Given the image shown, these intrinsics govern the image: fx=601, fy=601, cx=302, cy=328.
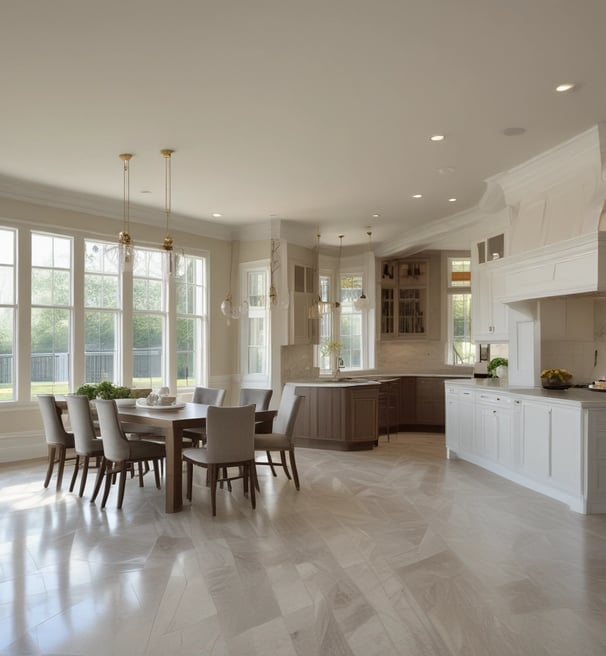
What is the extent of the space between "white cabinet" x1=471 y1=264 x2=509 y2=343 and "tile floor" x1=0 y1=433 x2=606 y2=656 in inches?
91.0

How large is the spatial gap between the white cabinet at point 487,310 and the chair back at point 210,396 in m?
3.38

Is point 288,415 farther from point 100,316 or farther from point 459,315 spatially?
point 459,315

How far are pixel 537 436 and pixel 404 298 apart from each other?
5.34 metres

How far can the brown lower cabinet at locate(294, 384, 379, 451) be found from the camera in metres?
7.89

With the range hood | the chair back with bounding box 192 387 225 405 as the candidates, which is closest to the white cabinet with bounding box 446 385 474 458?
the range hood

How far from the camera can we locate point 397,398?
965 cm

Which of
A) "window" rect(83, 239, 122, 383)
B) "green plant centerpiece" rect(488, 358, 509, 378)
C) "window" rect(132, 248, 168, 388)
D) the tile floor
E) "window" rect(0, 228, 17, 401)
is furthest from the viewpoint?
"window" rect(132, 248, 168, 388)

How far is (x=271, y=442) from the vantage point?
5652 mm

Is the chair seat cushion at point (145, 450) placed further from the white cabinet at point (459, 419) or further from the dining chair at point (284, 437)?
the white cabinet at point (459, 419)

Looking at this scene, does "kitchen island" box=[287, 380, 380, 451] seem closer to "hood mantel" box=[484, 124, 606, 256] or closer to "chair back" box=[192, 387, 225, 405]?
"chair back" box=[192, 387, 225, 405]

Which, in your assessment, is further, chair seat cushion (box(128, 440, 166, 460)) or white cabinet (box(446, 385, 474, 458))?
white cabinet (box(446, 385, 474, 458))

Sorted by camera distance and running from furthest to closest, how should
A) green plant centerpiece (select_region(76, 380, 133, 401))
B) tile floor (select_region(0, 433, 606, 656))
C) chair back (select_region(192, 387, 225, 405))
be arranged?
chair back (select_region(192, 387, 225, 405)), green plant centerpiece (select_region(76, 380, 133, 401)), tile floor (select_region(0, 433, 606, 656))

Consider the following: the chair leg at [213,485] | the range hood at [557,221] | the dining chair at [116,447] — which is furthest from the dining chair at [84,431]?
the range hood at [557,221]

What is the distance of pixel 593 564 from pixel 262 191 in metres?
5.16
